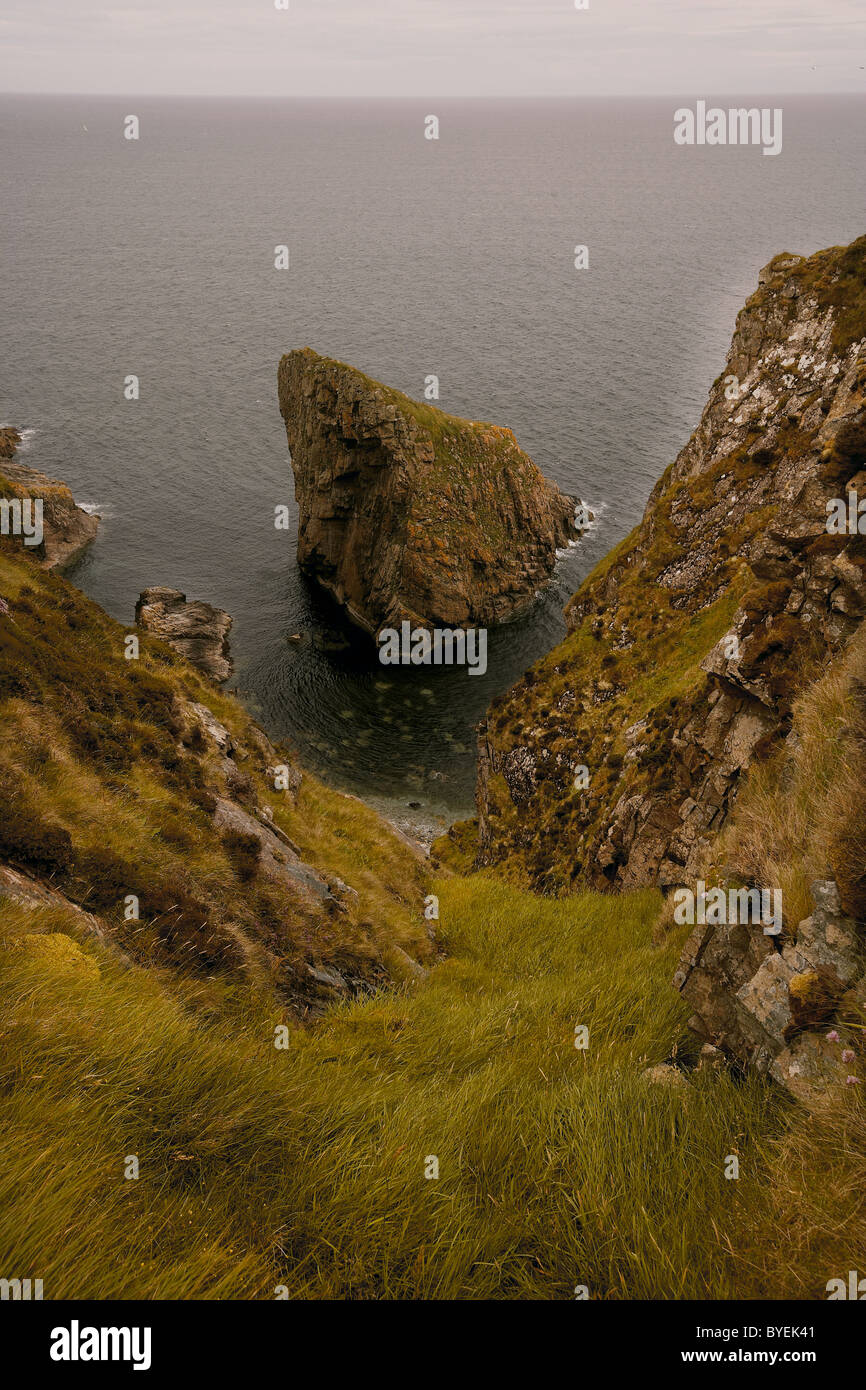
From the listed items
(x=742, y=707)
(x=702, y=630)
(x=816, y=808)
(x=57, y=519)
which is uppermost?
(x=57, y=519)

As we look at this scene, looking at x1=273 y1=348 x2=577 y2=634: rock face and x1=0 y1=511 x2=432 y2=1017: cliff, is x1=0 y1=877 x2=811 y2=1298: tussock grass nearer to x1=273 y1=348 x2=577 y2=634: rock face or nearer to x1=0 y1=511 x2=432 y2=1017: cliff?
x1=0 y1=511 x2=432 y2=1017: cliff

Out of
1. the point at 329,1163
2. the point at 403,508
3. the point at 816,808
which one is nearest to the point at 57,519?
the point at 403,508

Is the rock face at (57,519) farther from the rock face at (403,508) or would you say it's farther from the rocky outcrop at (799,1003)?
the rocky outcrop at (799,1003)

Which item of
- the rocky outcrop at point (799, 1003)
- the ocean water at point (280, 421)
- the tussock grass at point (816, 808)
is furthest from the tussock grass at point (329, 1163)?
the ocean water at point (280, 421)

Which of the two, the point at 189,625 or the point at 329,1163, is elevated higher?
the point at 189,625

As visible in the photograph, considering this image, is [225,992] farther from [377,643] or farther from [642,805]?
Answer: [377,643]

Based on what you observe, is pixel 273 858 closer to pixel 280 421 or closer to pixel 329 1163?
pixel 329 1163
